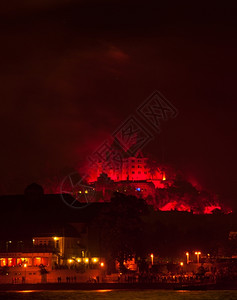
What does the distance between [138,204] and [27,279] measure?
48.0ft

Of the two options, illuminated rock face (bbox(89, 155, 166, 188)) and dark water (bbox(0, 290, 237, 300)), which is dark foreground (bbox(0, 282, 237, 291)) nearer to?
dark water (bbox(0, 290, 237, 300))

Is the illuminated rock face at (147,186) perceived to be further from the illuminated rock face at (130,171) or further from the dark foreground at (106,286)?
the dark foreground at (106,286)

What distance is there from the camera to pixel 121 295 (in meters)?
63.9

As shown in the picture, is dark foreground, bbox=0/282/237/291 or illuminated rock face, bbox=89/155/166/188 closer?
dark foreground, bbox=0/282/237/291

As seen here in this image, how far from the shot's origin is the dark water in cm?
6262

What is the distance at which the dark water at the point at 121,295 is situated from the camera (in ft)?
205

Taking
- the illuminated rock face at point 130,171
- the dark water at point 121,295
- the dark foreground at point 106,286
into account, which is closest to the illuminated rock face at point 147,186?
the illuminated rock face at point 130,171

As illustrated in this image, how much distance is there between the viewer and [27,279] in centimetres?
7381

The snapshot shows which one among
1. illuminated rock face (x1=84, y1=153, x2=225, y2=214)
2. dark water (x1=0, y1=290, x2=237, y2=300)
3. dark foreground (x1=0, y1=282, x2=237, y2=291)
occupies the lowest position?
dark water (x1=0, y1=290, x2=237, y2=300)

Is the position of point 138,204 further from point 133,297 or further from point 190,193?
point 190,193

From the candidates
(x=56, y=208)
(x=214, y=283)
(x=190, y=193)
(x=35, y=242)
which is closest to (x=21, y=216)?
(x=56, y=208)

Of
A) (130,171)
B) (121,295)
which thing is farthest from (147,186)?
(121,295)

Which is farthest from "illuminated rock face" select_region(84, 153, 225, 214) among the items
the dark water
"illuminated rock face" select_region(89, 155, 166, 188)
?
the dark water

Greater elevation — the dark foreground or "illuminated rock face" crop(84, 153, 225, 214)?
"illuminated rock face" crop(84, 153, 225, 214)
